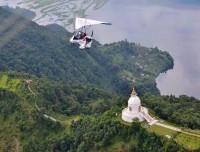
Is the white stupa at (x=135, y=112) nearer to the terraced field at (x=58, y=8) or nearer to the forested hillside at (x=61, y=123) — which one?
the forested hillside at (x=61, y=123)

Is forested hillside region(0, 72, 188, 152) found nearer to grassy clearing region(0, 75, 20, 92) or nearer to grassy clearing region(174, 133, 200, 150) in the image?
grassy clearing region(0, 75, 20, 92)

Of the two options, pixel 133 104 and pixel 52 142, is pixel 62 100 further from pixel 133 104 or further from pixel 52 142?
pixel 133 104

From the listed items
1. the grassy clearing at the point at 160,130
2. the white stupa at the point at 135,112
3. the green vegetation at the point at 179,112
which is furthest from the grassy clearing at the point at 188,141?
the white stupa at the point at 135,112

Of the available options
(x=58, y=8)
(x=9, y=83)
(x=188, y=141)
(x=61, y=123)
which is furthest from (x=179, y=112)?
(x=58, y=8)

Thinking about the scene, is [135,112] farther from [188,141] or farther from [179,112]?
[188,141]

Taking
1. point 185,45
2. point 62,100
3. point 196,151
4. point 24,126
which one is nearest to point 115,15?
point 185,45

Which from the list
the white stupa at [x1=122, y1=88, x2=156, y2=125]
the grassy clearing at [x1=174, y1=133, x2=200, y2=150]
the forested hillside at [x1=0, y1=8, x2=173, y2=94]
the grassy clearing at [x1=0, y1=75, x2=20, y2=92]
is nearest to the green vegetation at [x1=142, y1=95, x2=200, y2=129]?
the white stupa at [x1=122, y1=88, x2=156, y2=125]

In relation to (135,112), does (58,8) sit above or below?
below

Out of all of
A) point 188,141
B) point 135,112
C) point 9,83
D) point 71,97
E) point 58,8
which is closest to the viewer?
point 188,141
